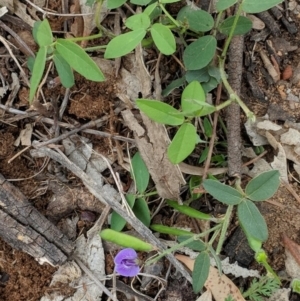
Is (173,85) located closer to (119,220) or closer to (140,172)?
(140,172)

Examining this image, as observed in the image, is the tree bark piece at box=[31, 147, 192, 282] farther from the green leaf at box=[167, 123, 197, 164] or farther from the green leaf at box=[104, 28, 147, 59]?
the green leaf at box=[104, 28, 147, 59]

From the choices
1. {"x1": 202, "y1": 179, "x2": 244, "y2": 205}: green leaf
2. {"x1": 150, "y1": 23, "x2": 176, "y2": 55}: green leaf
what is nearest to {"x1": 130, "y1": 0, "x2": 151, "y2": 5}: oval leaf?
{"x1": 150, "y1": 23, "x2": 176, "y2": 55}: green leaf

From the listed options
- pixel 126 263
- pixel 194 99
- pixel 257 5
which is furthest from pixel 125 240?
pixel 257 5

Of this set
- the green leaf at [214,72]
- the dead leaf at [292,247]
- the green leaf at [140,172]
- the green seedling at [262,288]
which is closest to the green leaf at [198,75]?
the green leaf at [214,72]

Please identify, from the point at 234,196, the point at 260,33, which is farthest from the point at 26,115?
the point at 260,33

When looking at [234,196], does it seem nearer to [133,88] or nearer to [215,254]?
[215,254]

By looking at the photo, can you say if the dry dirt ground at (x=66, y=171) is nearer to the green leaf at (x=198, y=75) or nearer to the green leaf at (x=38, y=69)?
the green leaf at (x=198, y=75)

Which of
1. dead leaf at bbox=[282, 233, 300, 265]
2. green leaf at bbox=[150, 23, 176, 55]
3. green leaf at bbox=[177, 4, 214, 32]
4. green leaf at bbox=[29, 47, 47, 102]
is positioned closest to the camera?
green leaf at bbox=[29, 47, 47, 102]
